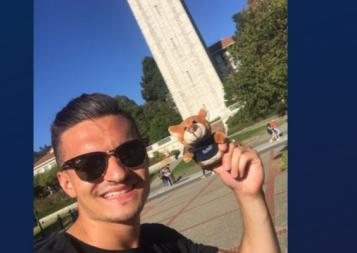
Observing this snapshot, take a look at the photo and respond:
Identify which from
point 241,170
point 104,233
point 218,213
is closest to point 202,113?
point 241,170

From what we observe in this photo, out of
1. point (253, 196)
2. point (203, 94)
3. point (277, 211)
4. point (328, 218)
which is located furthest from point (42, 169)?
point (203, 94)

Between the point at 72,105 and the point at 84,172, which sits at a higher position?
the point at 72,105

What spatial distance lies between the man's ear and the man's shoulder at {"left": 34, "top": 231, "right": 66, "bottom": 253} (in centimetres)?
10

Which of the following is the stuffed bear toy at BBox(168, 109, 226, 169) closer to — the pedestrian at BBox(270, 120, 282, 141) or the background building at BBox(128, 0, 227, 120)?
the pedestrian at BBox(270, 120, 282, 141)

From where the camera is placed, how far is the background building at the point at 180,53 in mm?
33406

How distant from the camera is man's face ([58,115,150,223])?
1213 millimetres

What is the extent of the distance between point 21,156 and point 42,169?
27.5 inches

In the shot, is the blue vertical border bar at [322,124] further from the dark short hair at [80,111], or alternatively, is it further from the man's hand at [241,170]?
the dark short hair at [80,111]

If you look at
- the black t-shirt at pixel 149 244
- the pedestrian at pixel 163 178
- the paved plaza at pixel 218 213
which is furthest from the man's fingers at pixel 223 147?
the pedestrian at pixel 163 178

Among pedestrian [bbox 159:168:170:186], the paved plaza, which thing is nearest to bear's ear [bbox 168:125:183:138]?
the paved plaza

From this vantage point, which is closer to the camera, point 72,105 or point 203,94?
point 72,105

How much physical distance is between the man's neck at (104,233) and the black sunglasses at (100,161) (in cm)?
13

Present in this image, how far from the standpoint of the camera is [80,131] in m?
1.23

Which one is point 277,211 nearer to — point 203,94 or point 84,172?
point 84,172
